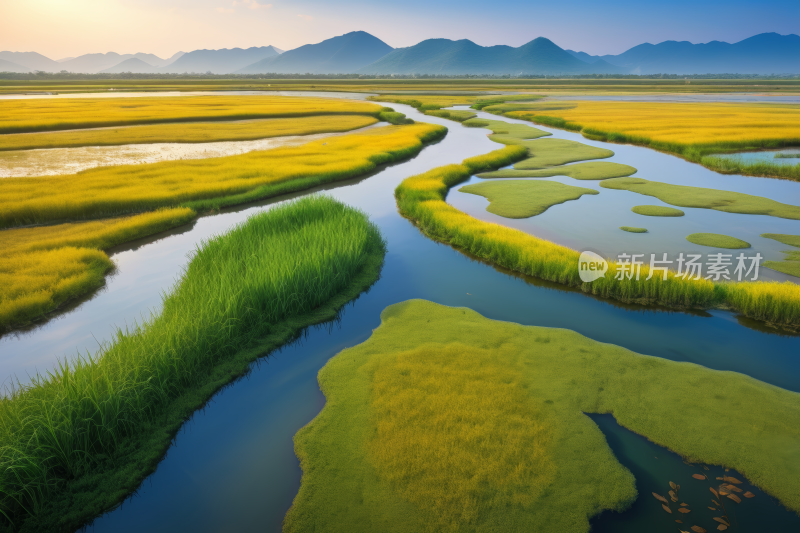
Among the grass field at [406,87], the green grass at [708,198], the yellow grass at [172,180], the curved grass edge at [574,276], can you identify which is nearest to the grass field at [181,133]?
the yellow grass at [172,180]

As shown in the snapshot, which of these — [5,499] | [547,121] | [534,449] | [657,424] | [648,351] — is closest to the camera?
[5,499]

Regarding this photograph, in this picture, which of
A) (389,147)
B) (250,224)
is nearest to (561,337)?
(250,224)

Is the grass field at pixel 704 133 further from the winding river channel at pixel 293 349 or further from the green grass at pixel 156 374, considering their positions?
the green grass at pixel 156 374

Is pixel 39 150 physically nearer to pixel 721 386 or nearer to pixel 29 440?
pixel 29 440

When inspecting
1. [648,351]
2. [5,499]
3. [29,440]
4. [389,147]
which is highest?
[389,147]

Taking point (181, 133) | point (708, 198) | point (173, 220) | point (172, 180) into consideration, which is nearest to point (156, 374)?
point (173, 220)
